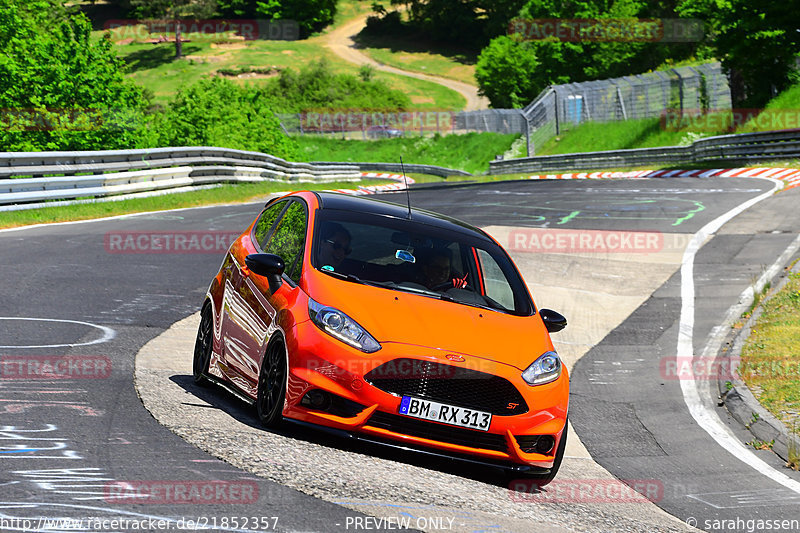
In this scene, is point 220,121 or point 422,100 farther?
point 422,100

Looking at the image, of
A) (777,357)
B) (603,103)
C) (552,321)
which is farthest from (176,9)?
(552,321)

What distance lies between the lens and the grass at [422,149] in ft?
238

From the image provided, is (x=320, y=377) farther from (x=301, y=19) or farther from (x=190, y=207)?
(x=301, y=19)

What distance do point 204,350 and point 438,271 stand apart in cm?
213

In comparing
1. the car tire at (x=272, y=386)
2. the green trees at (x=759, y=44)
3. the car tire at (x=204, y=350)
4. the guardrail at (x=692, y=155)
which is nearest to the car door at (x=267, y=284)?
the car tire at (x=272, y=386)

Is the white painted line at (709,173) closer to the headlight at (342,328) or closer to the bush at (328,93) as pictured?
the headlight at (342,328)

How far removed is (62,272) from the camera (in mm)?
13102

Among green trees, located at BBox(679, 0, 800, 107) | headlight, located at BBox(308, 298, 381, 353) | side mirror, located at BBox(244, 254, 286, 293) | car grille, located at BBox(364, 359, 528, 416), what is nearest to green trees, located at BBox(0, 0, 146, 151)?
side mirror, located at BBox(244, 254, 286, 293)

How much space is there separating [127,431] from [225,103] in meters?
37.1

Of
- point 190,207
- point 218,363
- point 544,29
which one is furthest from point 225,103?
point 544,29

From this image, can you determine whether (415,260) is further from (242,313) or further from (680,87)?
(680,87)

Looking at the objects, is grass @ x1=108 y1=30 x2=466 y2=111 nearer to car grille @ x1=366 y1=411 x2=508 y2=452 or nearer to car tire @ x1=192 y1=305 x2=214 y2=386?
car tire @ x1=192 y1=305 x2=214 y2=386

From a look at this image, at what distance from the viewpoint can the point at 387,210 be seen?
26.6 feet

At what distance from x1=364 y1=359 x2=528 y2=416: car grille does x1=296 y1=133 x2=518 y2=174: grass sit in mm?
61642
